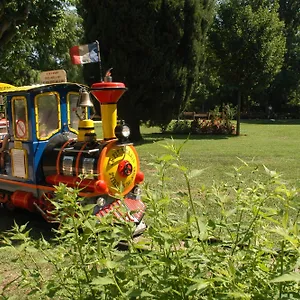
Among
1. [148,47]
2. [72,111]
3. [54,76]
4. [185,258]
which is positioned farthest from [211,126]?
[185,258]

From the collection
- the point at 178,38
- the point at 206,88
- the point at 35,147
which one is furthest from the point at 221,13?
the point at 35,147

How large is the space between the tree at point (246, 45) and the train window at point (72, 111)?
49.6 feet

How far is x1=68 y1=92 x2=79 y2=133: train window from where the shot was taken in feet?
20.9

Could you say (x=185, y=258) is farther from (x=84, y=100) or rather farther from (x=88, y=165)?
(x=84, y=100)

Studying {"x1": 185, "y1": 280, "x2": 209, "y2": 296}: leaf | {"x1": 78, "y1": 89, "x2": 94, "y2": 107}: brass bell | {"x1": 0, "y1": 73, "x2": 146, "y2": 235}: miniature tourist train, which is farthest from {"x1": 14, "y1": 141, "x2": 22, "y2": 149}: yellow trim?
{"x1": 185, "y1": 280, "x2": 209, "y2": 296}: leaf

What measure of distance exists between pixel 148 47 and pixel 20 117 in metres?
10.2

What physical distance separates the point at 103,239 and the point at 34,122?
435 centimetres

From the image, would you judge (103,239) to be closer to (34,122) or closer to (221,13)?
(34,122)

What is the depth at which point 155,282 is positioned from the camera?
1.58m

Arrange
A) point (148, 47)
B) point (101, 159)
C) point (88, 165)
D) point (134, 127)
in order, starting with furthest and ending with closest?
point (134, 127)
point (148, 47)
point (88, 165)
point (101, 159)

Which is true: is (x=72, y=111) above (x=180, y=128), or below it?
above

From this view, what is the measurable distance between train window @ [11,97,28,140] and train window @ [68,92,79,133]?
2.39 ft

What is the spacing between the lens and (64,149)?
577cm

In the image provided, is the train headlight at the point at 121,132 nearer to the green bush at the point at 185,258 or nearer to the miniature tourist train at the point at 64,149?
the miniature tourist train at the point at 64,149
